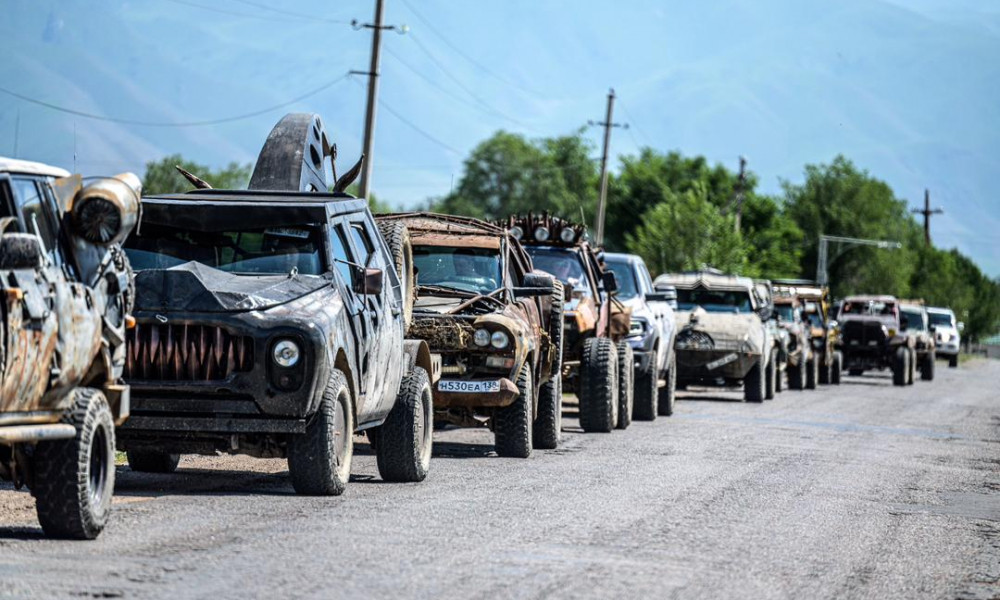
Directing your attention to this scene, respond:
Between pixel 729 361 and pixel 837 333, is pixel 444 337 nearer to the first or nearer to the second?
pixel 729 361

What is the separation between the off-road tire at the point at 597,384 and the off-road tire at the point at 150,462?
21.7 ft

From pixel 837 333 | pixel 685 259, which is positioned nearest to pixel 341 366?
pixel 837 333

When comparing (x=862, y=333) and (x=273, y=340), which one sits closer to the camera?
(x=273, y=340)

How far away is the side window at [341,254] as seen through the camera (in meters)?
11.3

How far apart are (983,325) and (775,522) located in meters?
134

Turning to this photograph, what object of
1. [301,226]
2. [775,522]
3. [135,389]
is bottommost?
[775,522]

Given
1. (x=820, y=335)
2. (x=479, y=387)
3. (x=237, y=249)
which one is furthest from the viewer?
(x=820, y=335)

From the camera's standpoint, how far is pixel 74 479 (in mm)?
8219

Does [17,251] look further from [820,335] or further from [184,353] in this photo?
[820,335]

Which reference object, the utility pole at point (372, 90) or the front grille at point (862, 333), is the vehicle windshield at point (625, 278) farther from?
the front grille at point (862, 333)

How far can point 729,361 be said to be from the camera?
27.2 meters

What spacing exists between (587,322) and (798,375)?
17203mm

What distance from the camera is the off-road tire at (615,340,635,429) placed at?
19.3 m

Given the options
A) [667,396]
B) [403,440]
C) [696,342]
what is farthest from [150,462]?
[696,342]
